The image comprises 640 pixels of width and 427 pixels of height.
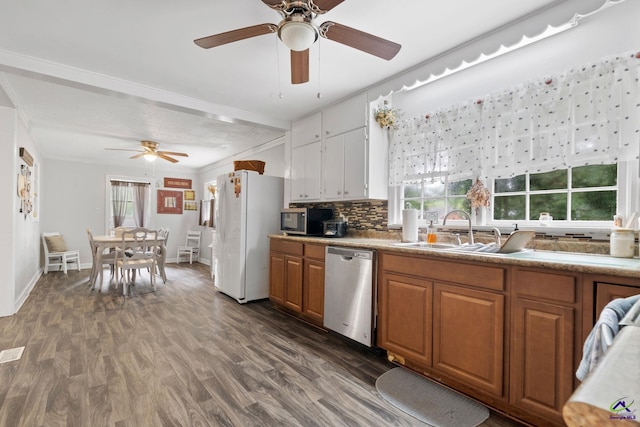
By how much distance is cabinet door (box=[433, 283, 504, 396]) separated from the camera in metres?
1.79

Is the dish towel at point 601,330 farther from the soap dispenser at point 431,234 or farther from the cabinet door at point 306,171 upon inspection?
the cabinet door at point 306,171

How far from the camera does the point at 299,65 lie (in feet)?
7.22

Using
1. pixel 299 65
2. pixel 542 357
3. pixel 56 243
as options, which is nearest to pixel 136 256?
pixel 56 243

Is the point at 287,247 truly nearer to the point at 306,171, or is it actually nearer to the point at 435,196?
the point at 306,171

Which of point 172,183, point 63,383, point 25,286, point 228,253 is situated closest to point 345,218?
point 228,253

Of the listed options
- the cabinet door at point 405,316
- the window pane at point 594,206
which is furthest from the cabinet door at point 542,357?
the window pane at point 594,206

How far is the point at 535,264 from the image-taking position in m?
1.63

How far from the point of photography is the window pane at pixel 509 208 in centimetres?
242

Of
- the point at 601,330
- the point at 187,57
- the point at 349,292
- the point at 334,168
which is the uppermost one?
→ the point at 187,57

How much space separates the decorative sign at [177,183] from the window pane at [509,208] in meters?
7.39

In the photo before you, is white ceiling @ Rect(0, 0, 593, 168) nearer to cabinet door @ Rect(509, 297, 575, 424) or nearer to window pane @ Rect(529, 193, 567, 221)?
window pane @ Rect(529, 193, 567, 221)

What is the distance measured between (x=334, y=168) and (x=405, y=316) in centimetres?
185

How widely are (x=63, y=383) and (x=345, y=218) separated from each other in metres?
2.86

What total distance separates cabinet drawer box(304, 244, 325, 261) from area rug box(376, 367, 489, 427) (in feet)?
4.02
